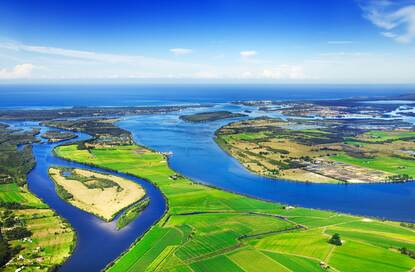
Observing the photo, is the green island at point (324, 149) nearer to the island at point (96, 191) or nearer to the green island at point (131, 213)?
the island at point (96, 191)

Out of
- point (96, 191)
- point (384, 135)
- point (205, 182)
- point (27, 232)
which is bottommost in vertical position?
point (27, 232)

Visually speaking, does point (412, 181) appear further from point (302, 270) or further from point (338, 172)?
point (302, 270)

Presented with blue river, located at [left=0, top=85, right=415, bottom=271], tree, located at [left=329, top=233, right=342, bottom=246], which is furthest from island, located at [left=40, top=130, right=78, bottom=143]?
tree, located at [left=329, top=233, right=342, bottom=246]

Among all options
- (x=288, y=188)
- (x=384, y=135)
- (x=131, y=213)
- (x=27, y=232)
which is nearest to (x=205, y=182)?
(x=288, y=188)

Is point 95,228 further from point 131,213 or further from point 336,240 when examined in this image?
point 336,240

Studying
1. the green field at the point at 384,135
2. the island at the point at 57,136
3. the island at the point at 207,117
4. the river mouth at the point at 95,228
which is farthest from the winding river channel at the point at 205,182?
the island at the point at 207,117

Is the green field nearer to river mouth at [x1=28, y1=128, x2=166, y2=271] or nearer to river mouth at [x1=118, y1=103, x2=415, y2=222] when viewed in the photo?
river mouth at [x1=118, y1=103, x2=415, y2=222]

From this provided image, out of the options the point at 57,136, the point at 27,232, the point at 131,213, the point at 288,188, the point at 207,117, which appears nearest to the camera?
the point at 27,232
